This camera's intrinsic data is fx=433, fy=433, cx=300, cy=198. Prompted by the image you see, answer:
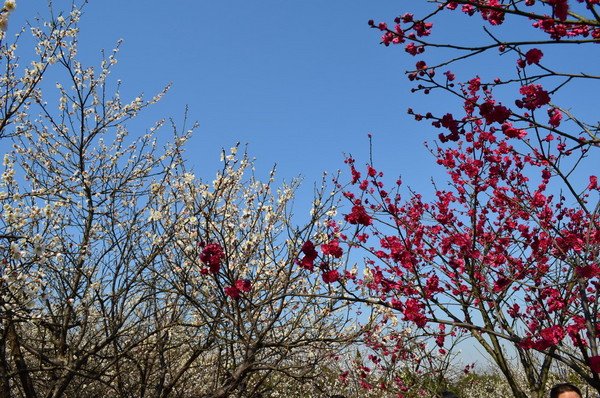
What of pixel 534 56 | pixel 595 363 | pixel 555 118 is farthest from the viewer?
pixel 555 118

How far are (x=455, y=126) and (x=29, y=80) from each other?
556 cm

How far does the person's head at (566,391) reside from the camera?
3977 millimetres

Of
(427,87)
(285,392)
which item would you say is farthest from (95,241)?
(285,392)

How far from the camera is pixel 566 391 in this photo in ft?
13.2

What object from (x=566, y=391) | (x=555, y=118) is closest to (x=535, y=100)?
(x=555, y=118)

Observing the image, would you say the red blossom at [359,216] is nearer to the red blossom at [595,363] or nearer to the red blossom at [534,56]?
the red blossom at [534,56]

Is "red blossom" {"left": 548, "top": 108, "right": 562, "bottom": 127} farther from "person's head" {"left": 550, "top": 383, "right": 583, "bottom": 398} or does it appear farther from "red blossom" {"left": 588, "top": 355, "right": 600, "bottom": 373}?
"person's head" {"left": 550, "top": 383, "right": 583, "bottom": 398}

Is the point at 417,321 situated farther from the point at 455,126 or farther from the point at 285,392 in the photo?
the point at 285,392

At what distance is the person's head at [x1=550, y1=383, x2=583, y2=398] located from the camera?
3.98m

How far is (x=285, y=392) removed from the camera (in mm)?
11211

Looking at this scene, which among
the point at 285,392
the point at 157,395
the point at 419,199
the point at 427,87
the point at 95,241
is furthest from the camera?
the point at 285,392

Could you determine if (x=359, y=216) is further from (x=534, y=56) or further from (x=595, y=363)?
(x=595, y=363)

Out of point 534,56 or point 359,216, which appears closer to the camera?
point 534,56

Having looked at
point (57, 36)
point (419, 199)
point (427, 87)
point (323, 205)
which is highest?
point (57, 36)
